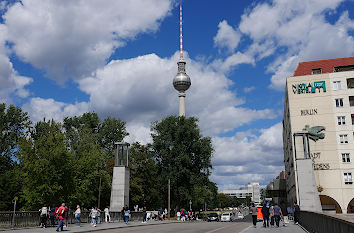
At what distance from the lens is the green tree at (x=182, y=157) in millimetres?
54844

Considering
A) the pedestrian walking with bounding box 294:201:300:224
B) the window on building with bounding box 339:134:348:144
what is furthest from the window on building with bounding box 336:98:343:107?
the pedestrian walking with bounding box 294:201:300:224

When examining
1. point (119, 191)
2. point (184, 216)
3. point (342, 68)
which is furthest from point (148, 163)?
point (342, 68)

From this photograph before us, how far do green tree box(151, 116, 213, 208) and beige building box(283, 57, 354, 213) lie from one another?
46.5ft

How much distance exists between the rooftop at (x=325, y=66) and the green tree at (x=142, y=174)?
28756mm

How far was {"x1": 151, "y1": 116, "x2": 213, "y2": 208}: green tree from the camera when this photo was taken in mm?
54844

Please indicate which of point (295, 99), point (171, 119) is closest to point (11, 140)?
point (171, 119)

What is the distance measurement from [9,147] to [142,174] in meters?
21.8

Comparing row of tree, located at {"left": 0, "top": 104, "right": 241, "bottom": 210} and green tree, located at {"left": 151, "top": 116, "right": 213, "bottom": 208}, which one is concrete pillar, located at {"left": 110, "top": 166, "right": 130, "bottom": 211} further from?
green tree, located at {"left": 151, "top": 116, "right": 213, "bottom": 208}

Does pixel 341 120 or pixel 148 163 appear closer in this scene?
pixel 341 120

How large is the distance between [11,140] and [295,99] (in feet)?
147

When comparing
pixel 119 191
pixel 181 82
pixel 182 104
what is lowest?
pixel 119 191

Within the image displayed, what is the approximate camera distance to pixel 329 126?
168ft

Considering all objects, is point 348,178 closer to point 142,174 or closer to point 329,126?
point 329,126

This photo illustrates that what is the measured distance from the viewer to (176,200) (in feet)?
190
